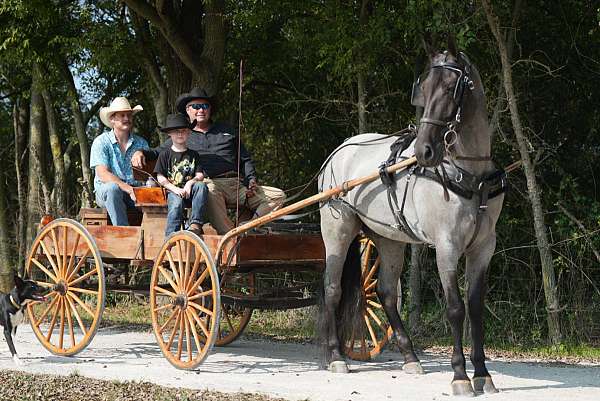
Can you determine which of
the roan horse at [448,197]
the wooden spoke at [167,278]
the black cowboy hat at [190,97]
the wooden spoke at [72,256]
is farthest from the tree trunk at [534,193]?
the wooden spoke at [72,256]

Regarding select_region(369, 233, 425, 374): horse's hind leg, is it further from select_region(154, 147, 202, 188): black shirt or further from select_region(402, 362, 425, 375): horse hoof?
select_region(154, 147, 202, 188): black shirt

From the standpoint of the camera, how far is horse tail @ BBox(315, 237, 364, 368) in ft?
28.8

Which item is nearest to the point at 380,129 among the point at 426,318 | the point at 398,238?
the point at 426,318

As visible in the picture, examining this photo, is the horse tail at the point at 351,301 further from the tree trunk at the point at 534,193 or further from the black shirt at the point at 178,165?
the tree trunk at the point at 534,193

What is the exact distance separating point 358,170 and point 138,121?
10.5 meters

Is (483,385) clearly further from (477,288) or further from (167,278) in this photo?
(167,278)

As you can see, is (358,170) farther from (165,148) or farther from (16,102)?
(16,102)

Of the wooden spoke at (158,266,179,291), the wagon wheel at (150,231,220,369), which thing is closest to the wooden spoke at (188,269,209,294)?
the wagon wheel at (150,231,220,369)

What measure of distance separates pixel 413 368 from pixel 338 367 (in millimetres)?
662

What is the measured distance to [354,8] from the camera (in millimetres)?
12336

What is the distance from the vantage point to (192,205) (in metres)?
8.62

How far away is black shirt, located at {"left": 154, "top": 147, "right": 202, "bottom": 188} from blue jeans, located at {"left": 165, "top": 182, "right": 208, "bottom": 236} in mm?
190

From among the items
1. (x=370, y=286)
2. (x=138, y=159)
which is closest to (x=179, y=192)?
(x=138, y=159)

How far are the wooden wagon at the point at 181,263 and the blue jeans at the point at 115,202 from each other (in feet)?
0.49
